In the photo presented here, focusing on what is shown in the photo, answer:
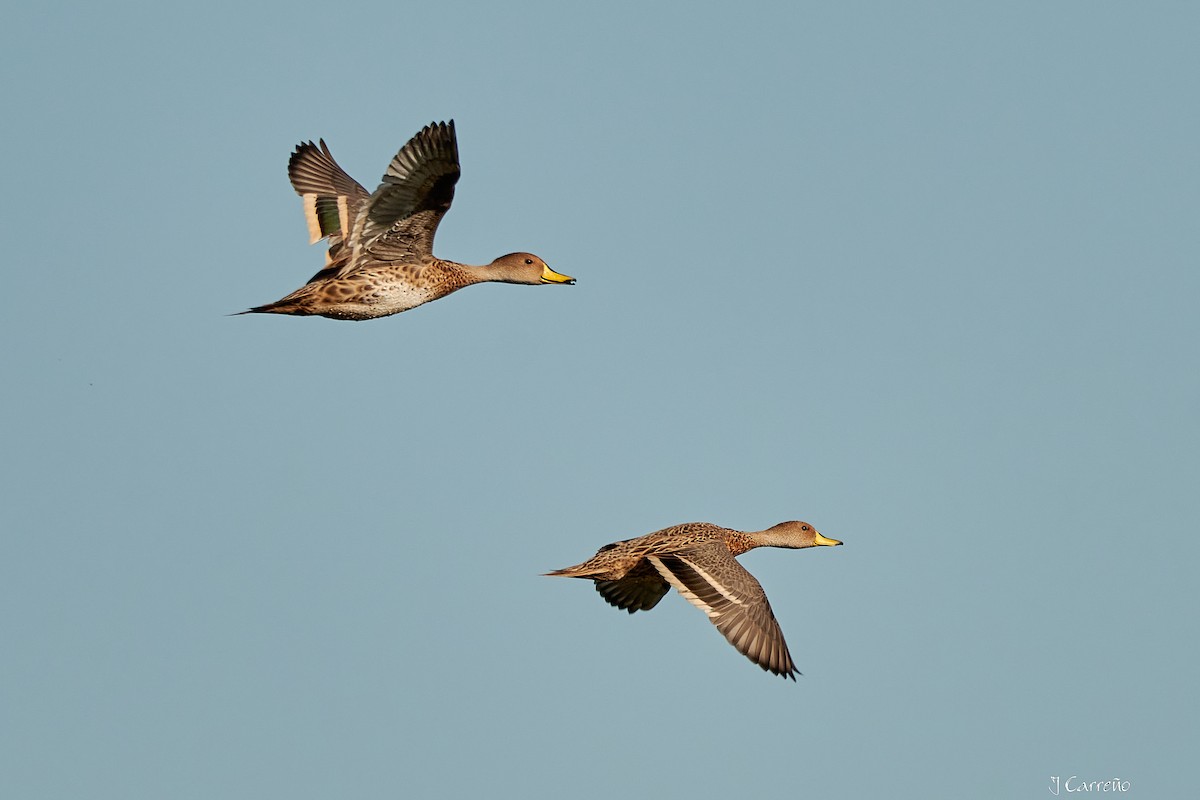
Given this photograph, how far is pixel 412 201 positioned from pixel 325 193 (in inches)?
167

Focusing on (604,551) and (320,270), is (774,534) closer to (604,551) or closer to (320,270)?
(604,551)

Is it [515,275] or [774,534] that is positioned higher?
[515,275]

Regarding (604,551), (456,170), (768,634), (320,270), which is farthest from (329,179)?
(768,634)

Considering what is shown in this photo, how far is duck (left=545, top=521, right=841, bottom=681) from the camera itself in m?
19.1

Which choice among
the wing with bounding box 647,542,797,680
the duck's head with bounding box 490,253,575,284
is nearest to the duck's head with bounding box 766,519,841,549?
the wing with bounding box 647,542,797,680

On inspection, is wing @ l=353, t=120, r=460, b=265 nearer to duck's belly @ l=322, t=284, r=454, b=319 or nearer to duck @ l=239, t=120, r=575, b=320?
duck @ l=239, t=120, r=575, b=320

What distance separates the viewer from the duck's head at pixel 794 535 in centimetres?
2397

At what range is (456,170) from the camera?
19.3 metres

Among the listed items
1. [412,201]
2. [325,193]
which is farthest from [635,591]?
[325,193]

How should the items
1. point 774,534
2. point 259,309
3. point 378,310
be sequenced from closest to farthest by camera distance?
point 259,309
point 378,310
point 774,534

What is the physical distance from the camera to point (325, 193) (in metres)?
23.7

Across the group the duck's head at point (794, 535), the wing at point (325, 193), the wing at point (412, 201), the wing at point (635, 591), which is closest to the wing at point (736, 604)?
the wing at point (635, 591)

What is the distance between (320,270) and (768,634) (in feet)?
22.7

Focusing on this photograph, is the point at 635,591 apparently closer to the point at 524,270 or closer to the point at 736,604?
the point at 736,604
